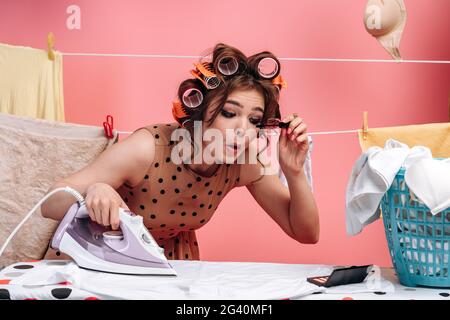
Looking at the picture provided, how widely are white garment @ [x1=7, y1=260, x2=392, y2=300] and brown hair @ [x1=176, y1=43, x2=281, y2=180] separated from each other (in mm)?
452

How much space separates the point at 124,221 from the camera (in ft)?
4.43

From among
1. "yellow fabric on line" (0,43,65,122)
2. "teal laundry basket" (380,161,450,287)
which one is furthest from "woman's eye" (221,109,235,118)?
"yellow fabric on line" (0,43,65,122)

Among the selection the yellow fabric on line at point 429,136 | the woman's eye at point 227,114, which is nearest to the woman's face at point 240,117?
the woman's eye at point 227,114

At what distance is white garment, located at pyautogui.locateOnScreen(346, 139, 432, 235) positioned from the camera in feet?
4.21

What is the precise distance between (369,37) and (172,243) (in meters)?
1.20

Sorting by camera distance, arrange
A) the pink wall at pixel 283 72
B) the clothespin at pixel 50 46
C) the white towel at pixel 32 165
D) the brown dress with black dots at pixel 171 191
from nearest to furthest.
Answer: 1. the brown dress with black dots at pixel 171 191
2. the white towel at pixel 32 165
3. the clothespin at pixel 50 46
4. the pink wall at pixel 283 72

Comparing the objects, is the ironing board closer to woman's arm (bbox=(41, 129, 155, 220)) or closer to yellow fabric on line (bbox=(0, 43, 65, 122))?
woman's arm (bbox=(41, 129, 155, 220))

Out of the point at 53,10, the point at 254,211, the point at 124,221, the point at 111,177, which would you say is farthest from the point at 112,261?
the point at 53,10

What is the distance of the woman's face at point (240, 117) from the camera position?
5.34 feet

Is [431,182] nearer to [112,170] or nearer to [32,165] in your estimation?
[112,170]

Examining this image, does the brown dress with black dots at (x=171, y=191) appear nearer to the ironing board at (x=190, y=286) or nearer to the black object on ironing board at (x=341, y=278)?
the ironing board at (x=190, y=286)

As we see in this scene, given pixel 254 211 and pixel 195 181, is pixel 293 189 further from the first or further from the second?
pixel 254 211

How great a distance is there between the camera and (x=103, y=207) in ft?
4.35
